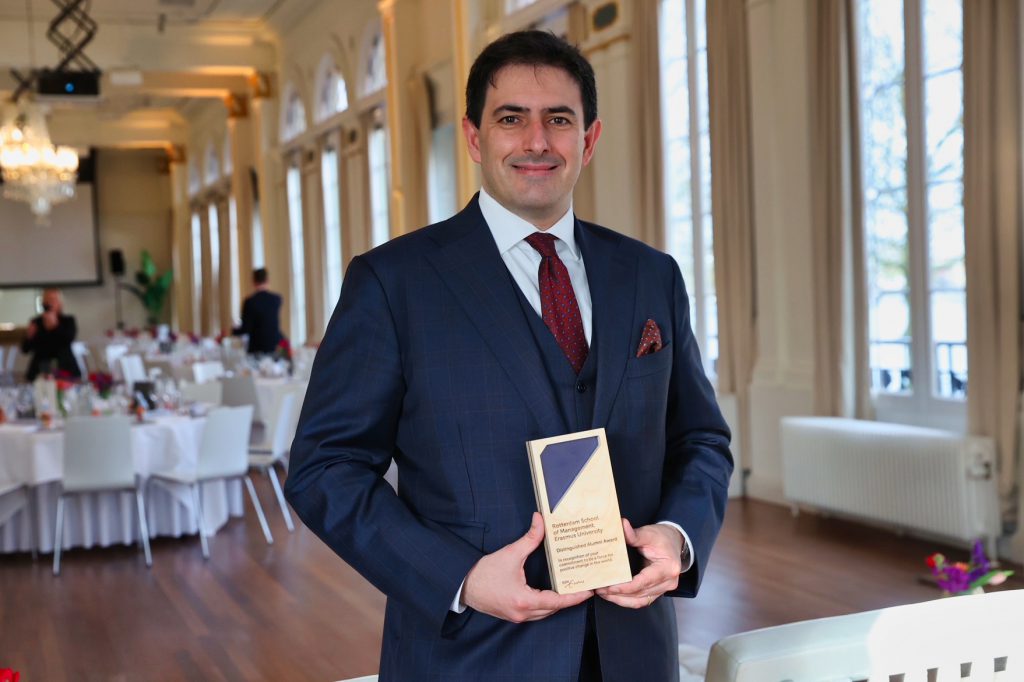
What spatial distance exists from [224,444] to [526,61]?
5.91 metres

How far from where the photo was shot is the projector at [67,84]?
12516mm

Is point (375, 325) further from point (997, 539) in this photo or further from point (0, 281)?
point (0, 281)

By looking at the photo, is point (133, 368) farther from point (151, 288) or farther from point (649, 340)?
point (649, 340)

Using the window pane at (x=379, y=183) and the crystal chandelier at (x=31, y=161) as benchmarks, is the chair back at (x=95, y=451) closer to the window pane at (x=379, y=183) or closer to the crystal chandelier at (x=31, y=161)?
the window pane at (x=379, y=183)

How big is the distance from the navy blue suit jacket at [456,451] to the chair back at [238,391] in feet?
25.1

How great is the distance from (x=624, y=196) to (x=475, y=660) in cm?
779

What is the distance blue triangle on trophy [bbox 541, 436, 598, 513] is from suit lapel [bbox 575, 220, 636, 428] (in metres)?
0.15

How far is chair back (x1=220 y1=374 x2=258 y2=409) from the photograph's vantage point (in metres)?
9.14

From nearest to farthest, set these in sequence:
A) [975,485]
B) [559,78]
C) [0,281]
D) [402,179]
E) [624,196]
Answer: [559,78] → [975,485] → [624,196] → [402,179] → [0,281]

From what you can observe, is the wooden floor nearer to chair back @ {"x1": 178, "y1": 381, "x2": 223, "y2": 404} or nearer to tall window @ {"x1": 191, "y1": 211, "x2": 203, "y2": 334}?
chair back @ {"x1": 178, "y1": 381, "x2": 223, "y2": 404}

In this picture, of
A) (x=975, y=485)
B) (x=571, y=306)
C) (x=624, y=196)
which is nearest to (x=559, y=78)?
(x=571, y=306)

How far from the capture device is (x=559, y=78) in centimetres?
168

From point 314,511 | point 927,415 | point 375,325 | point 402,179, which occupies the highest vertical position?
point 402,179

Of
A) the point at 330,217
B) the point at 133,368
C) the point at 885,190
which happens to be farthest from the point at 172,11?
the point at 885,190
